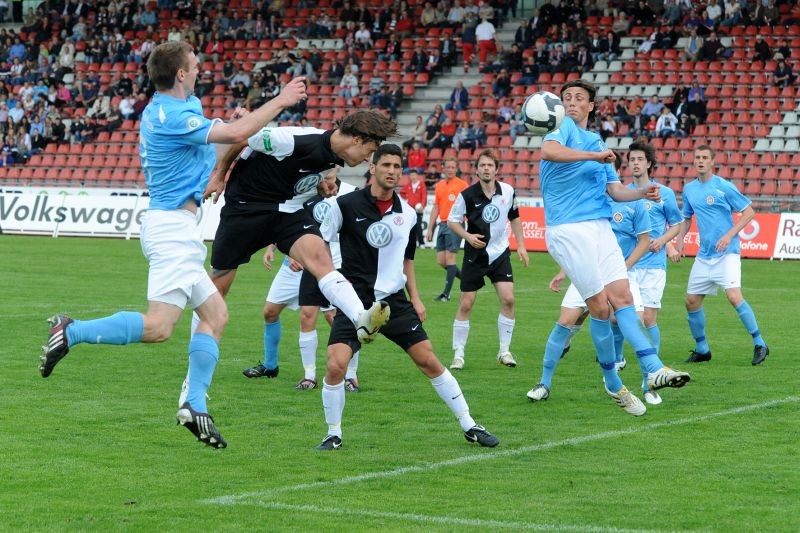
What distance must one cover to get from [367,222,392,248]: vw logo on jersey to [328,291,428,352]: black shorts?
1.48 feet

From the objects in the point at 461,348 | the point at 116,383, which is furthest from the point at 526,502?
the point at 461,348

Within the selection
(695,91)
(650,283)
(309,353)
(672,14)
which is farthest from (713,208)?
(672,14)

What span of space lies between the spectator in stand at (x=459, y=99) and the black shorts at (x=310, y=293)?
25507 mm

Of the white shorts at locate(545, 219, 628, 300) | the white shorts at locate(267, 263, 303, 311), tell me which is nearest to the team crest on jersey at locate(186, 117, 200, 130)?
the white shorts at locate(545, 219, 628, 300)

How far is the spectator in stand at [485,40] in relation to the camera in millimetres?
37750

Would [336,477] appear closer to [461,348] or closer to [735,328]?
[461,348]

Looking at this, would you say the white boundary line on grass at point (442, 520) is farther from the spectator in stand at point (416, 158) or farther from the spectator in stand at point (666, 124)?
the spectator in stand at point (666, 124)

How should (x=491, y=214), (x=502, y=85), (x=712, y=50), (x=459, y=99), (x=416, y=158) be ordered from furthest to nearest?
(x=459, y=99)
(x=502, y=85)
(x=712, y=50)
(x=416, y=158)
(x=491, y=214)

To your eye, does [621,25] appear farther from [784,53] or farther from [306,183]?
[306,183]

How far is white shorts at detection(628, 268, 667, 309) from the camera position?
12508mm

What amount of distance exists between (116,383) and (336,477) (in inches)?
165

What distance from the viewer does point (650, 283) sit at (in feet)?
41.3

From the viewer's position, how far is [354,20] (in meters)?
41.0

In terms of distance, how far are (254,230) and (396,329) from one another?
140 cm
